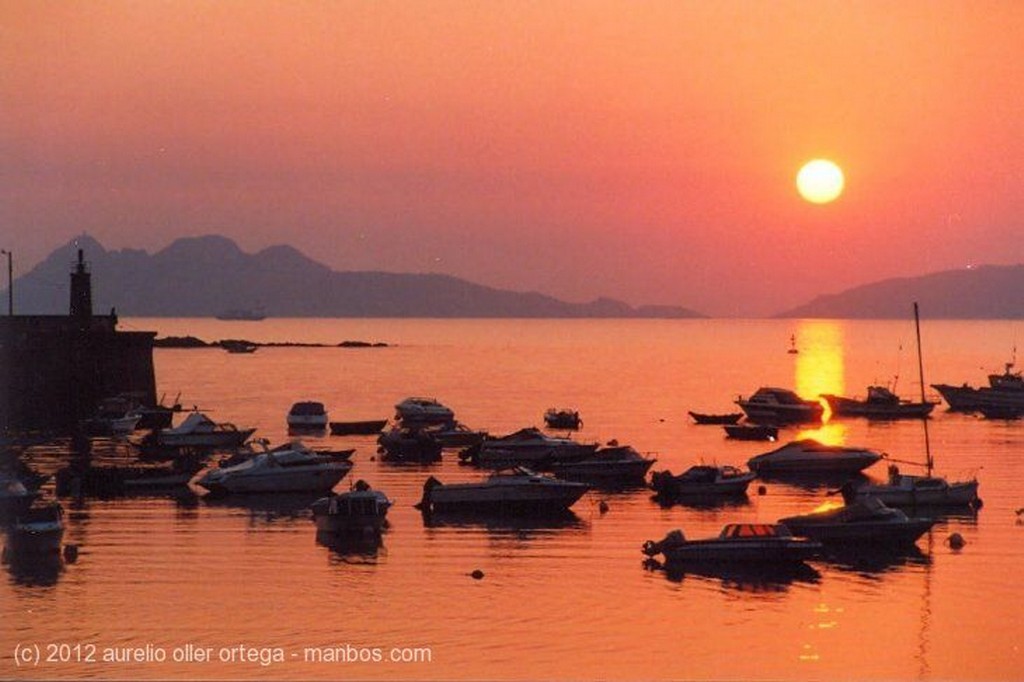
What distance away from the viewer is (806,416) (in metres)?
113

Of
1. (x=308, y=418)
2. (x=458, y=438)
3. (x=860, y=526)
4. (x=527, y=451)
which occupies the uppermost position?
(x=308, y=418)

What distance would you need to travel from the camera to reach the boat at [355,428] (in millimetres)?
96250

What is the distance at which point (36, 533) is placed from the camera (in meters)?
45.4

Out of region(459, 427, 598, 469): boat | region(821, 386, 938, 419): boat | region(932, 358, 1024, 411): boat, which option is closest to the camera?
region(459, 427, 598, 469): boat

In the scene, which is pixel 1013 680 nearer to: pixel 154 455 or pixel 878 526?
pixel 878 526

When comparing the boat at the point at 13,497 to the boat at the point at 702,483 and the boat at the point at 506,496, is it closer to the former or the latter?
the boat at the point at 506,496

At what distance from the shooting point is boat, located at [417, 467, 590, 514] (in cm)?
5503

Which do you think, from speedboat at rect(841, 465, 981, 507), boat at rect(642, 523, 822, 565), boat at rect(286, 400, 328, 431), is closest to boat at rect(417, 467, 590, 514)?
speedboat at rect(841, 465, 981, 507)

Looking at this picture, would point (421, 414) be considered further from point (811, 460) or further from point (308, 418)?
point (811, 460)

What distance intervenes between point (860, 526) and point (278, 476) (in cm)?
2348

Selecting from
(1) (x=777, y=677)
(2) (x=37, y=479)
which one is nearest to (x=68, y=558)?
(2) (x=37, y=479)

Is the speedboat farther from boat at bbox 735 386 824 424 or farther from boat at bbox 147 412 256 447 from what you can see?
boat at bbox 735 386 824 424

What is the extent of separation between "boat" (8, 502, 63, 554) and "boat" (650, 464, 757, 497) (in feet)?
80.6

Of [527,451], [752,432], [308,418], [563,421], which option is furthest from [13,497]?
[752,432]
